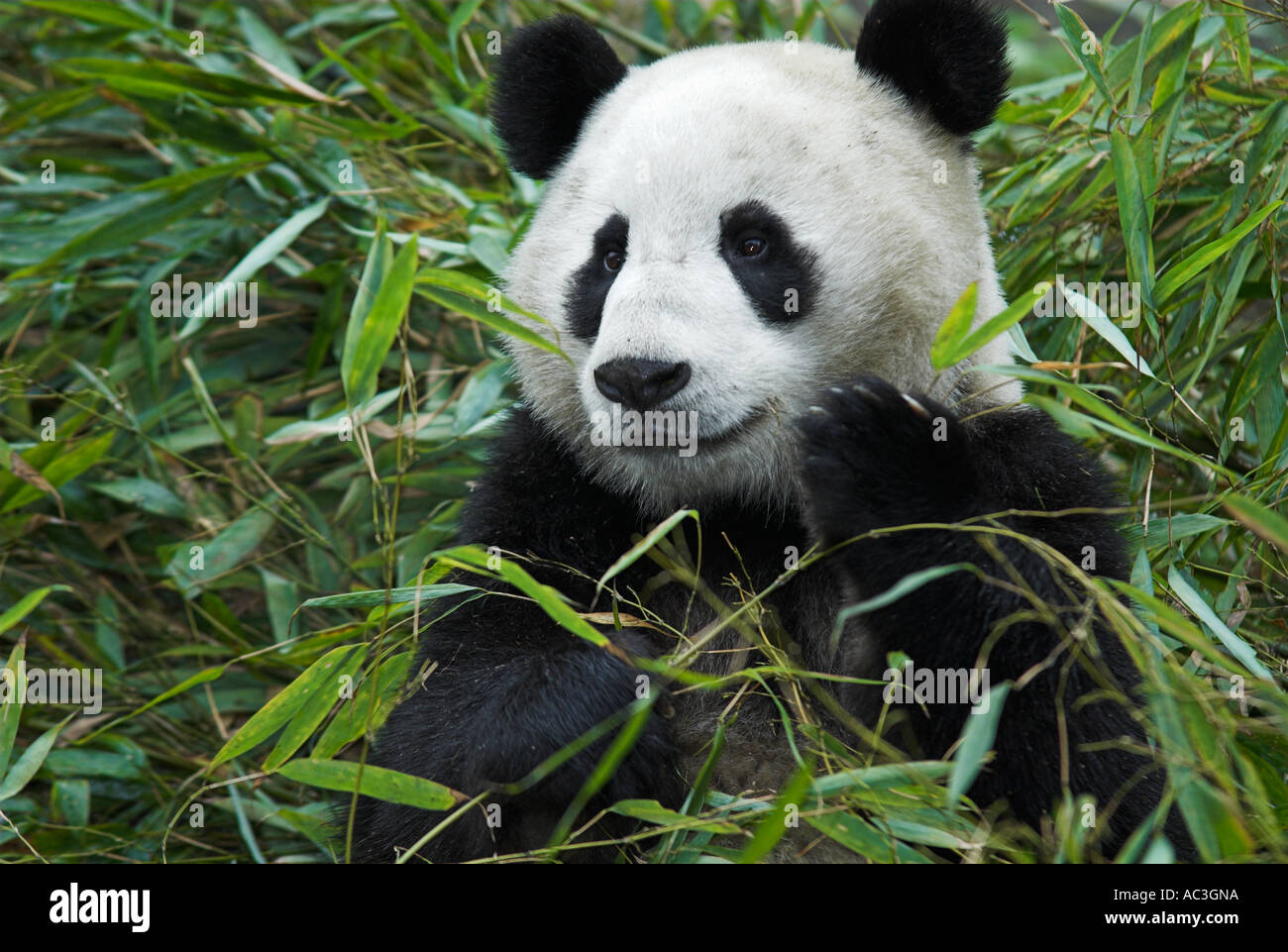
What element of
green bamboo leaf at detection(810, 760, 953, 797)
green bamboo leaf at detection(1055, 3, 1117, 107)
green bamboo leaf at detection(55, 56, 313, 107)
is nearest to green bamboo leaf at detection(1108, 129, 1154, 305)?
green bamboo leaf at detection(1055, 3, 1117, 107)

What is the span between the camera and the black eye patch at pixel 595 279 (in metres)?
2.36

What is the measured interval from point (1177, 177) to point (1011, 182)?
41 centimetres

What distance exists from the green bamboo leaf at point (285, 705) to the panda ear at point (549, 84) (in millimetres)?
1168

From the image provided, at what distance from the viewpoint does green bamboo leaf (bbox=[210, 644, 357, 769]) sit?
6.70 ft

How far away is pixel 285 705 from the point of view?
2.06 m

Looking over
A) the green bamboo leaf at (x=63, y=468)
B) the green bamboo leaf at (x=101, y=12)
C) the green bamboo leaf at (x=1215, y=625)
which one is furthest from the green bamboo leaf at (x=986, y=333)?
the green bamboo leaf at (x=101, y=12)

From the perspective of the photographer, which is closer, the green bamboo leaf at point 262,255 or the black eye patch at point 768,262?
the black eye patch at point 768,262

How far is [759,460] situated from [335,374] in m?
1.80

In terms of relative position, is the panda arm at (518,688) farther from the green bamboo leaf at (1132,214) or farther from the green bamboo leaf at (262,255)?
the green bamboo leaf at (1132,214)

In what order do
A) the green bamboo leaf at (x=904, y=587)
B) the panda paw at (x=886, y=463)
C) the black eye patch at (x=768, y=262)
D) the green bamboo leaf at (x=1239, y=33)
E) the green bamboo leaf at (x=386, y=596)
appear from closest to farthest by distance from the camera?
1. the green bamboo leaf at (x=904, y=587)
2. the panda paw at (x=886, y=463)
3. the green bamboo leaf at (x=386, y=596)
4. the black eye patch at (x=768, y=262)
5. the green bamboo leaf at (x=1239, y=33)

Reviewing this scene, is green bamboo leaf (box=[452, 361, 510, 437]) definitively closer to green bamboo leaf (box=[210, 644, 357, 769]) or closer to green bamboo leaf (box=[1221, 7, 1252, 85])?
green bamboo leaf (box=[210, 644, 357, 769])

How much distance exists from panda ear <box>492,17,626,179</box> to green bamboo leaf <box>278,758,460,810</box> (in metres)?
1.34

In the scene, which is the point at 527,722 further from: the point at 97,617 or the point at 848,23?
the point at 848,23
